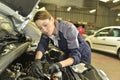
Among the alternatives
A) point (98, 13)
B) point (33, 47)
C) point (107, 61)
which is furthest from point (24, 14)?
point (98, 13)

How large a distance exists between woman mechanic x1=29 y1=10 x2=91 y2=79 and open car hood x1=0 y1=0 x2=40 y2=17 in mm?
153

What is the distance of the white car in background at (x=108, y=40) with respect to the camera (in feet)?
30.5

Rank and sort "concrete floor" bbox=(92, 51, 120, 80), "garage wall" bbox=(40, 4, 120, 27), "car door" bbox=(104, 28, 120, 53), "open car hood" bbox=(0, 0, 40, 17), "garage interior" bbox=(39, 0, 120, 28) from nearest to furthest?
"open car hood" bbox=(0, 0, 40, 17) < "concrete floor" bbox=(92, 51, 120, 80) < "car door" bbox=(104, 28, 120, 53) < "garage interior" bbox=(39, 0, 120, 28) < "garage wall" bbox=(40, 4, 120, 27)

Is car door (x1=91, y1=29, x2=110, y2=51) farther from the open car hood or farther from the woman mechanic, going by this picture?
the open car hood

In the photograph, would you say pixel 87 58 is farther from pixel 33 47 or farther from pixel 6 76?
pixel 6 76

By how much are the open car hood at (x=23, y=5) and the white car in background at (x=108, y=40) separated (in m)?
6.88

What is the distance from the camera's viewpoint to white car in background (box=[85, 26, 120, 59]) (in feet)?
30.5

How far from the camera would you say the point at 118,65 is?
324 inches

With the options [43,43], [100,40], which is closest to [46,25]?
[43,43]

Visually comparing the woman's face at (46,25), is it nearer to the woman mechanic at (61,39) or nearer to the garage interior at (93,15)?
the woman mechanic at (61,39)

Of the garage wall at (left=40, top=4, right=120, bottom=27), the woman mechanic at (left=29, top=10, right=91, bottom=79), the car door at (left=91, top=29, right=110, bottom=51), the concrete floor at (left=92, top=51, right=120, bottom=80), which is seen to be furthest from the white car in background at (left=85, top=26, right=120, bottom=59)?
the garage wall at (left=40, top=4, right=120, bottom=27)

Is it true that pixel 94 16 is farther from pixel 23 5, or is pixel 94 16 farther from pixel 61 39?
pixel 23 5

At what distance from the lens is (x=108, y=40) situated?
32.0ft

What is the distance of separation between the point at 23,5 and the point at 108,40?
7.41 m
